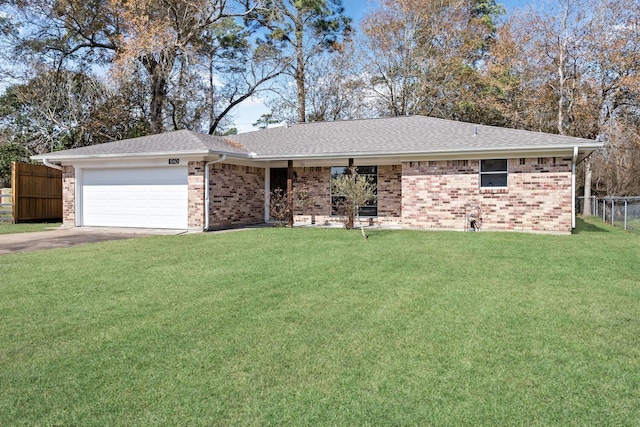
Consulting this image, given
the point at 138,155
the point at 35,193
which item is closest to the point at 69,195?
the point at 35,193

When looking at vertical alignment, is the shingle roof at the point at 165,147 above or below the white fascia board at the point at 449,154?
above

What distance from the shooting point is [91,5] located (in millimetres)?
23406

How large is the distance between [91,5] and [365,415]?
27138mm

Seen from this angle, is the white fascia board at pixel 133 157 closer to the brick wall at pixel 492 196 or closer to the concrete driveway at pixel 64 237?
the concrete driveway at pixel 64 237

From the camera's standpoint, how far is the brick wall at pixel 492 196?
41.8 ft

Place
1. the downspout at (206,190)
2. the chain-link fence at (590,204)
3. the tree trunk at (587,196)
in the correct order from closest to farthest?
the downspout at (206,190), the chain-link fence at (590,204), the tree trunk at (587,196)

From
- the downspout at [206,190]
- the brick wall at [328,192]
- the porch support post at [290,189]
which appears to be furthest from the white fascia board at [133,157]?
the brick wall at [328,192]

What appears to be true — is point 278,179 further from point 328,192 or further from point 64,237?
point 64,237

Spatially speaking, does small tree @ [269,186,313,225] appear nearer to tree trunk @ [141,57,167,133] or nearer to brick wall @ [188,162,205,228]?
brick wall @ [188,162,205,228]

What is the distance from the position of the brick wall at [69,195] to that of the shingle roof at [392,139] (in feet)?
20.4

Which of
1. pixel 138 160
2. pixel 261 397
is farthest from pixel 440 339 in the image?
pixel 138 160

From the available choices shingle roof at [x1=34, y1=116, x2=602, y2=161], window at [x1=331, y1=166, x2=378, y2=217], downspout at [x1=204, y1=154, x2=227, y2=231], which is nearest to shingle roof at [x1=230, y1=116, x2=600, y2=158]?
shingle roof at [x1=34, y1=116, x2=602, y2=161]

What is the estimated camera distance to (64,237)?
39.9 feet

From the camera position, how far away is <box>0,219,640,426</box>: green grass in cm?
294
